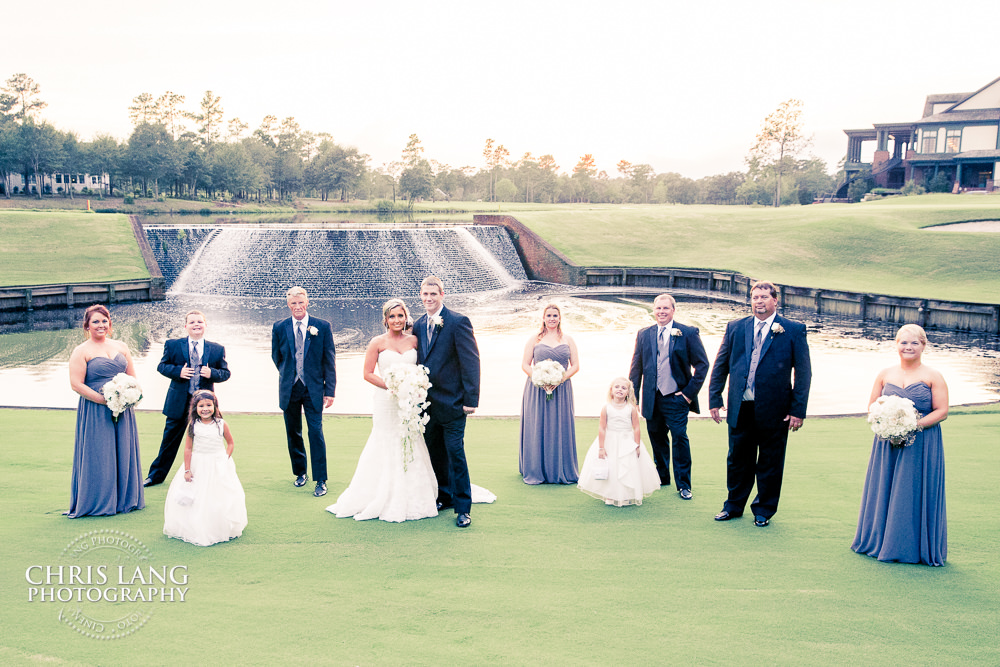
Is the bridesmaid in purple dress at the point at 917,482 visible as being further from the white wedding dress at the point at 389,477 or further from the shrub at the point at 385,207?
the shrub at the point at 385,207

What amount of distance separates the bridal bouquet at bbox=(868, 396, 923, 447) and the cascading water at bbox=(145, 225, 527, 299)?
28606 millimetres

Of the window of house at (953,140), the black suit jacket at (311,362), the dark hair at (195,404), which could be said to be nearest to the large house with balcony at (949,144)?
the window of house at (953,140)

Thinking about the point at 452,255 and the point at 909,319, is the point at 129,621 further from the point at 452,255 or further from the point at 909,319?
the point at 452,255

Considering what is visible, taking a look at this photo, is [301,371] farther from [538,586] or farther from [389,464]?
[538,586]

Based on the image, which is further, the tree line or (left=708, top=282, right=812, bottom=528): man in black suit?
the tree line

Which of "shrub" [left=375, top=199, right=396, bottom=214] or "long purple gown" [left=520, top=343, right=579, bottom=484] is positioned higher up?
"shrub" [left=375, top=199, right=396, bottom=214]

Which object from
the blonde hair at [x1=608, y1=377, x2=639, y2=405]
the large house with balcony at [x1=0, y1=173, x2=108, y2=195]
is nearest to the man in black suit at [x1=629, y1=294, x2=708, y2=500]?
the blonde hair at [x1=608, y1=377, x2=639, y2=405]

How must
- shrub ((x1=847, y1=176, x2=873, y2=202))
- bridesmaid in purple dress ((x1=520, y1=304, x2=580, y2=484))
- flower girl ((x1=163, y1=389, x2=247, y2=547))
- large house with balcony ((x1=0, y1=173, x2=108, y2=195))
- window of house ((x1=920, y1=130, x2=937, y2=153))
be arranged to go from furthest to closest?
large house with balcony ((x1=0, y1=173, x2=108, y2=195))
shrub ((x1=847, y1=176, x2=873, y2=202))
window of house ((x1=920, y1=130, x2=937, y2=153))
bridesmaid in purple dress ((x1=520, y1=304, x2=580, y2=484))
flower girl ((x1=163, y1=389, x2=247, y2=547))

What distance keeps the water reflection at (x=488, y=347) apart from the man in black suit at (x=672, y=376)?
5880mm

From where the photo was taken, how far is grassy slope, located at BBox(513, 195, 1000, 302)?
32594 millimetres

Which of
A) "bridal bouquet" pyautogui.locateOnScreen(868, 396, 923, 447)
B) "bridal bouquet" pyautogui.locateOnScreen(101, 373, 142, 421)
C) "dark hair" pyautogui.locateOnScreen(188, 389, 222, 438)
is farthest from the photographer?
"bridal bouquet" pyautogui.locateOnScreen(101, 373, 142, 421)

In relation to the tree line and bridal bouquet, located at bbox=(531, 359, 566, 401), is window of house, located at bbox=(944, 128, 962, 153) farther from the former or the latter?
bridal bouquet, located at bbox=(531, 359, 566, 401)

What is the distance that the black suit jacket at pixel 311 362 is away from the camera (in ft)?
26.0

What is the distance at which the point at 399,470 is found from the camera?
6797 millimetres
